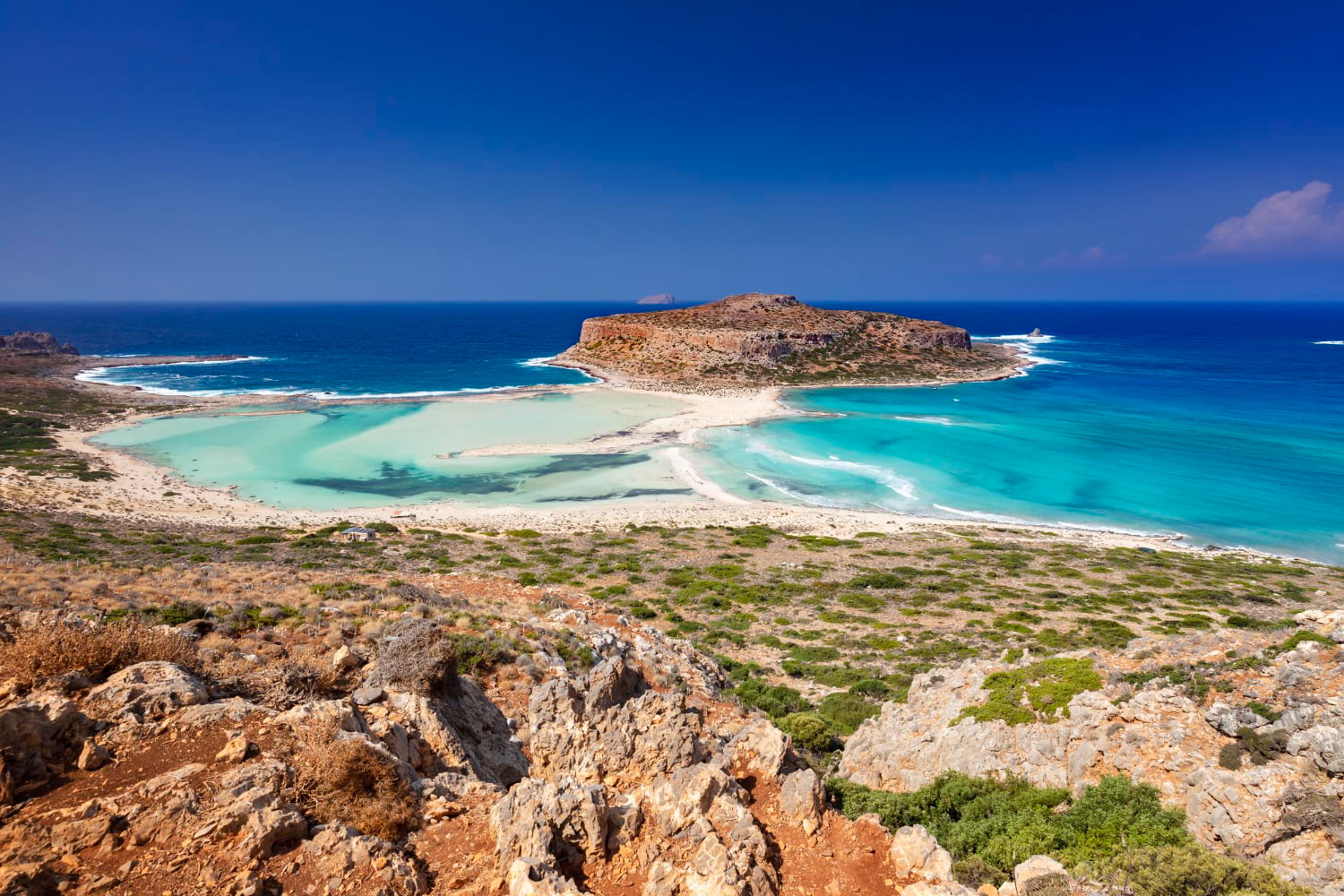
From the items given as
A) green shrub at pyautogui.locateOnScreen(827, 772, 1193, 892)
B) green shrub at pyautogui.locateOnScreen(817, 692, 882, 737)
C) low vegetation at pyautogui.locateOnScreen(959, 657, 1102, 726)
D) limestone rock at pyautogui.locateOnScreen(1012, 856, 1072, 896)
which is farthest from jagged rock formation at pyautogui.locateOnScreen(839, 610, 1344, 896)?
limestone rock at pyautogui.locateOnScreen(1012, 856, 1072, 896)

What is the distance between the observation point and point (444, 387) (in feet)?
326

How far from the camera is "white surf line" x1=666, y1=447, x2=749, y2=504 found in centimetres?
4778

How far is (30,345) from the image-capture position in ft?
367

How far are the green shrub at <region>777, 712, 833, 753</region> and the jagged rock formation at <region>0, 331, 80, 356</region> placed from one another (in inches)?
5893

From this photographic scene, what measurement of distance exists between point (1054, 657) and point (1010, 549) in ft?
83.1

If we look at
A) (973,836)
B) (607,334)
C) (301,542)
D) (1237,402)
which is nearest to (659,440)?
(301,542)

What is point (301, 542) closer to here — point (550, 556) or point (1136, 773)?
point (550, 556)

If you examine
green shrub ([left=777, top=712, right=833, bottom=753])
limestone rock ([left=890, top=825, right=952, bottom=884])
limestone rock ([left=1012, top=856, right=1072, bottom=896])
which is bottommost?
green shrub ([left=777, top=712, right=833, bottom=753])

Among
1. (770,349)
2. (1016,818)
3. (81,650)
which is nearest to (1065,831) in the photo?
(1016,818)

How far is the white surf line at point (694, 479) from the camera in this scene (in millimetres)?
47781

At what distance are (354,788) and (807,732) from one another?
10252 millimetres

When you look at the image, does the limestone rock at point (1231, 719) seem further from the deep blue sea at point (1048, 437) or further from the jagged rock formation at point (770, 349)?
the jagged rock formation at point (770, 349)

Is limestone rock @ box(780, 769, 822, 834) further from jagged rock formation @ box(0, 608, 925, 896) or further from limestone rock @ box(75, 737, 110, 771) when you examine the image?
limestone rock @ box(75, 737, 110, 771)

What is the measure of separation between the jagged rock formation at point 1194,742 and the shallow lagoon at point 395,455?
3588cm
